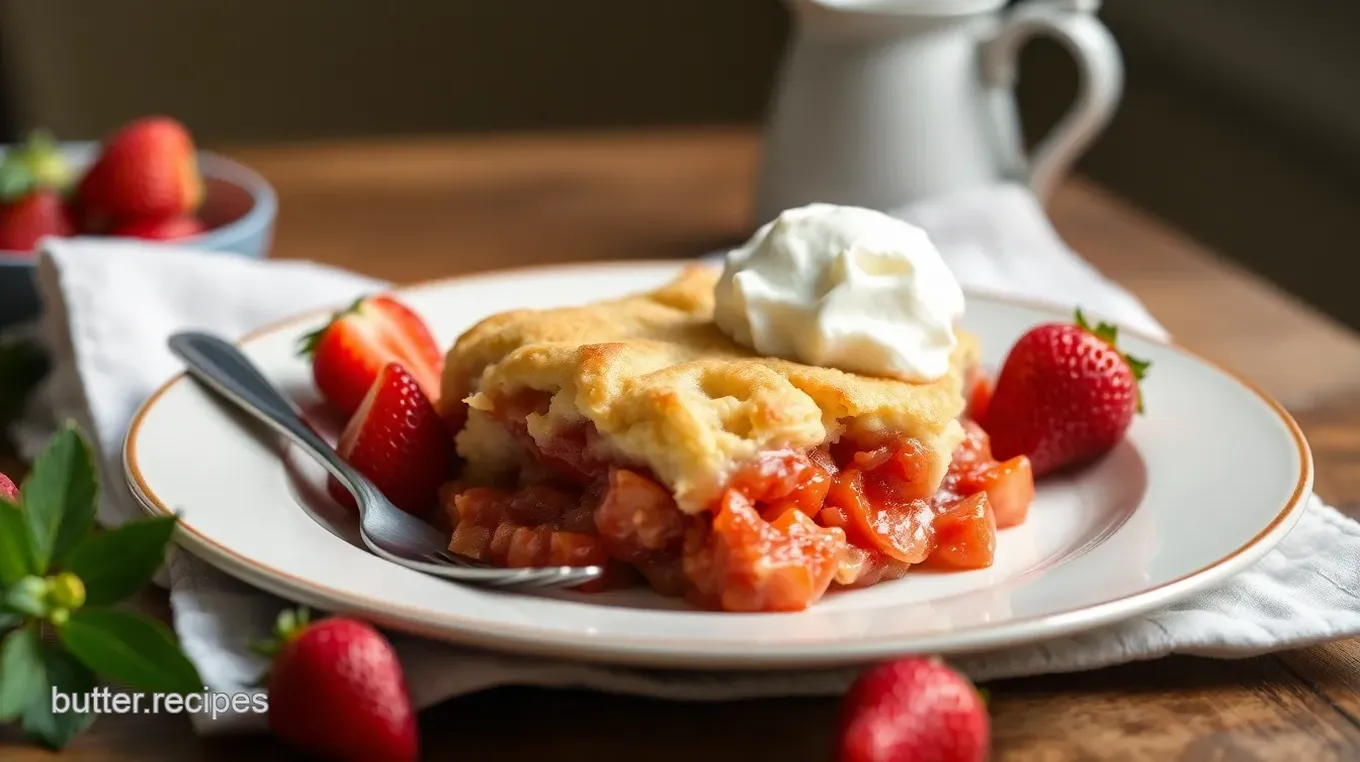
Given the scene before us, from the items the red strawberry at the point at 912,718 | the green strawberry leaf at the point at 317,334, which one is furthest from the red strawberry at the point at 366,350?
the red strawberry at the point at 912,718

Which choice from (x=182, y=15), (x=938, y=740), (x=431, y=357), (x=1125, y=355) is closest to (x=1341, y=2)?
(x=1125, y=355)

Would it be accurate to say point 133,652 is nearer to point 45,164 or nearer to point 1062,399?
point 1062,399

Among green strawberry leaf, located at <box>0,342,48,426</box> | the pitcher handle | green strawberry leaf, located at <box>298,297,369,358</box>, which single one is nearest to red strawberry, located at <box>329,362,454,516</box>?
green strawberry leaf, located at <box>298,297,369,358</box>

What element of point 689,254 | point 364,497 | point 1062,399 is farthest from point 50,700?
point 689,254

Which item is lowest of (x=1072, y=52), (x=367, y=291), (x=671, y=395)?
(x=367, y=291)

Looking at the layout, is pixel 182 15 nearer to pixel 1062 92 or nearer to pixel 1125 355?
pixel 1062 92

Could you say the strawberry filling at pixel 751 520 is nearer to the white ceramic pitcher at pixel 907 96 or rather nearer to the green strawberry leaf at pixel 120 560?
the green strawberry leaf at pixel 120 560
